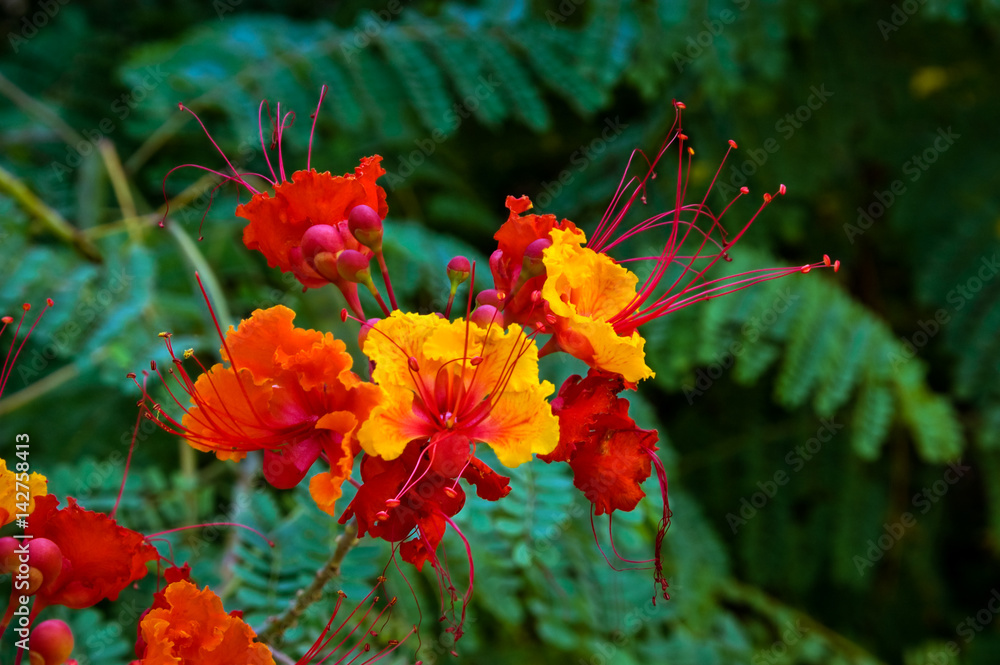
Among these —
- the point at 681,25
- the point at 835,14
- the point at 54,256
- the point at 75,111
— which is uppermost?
the point at 835,14

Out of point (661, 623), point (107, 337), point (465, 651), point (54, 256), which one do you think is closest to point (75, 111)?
point (54, 256)

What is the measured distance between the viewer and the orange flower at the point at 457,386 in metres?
1.10

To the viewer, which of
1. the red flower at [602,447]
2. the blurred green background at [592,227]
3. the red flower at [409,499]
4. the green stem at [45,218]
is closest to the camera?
the red flower at [409,499]

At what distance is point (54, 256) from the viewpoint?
7.72 ft

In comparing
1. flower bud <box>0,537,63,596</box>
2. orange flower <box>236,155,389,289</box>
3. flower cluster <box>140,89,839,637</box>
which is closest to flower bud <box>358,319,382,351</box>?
flower cluster <box>140,89,839,637</box>

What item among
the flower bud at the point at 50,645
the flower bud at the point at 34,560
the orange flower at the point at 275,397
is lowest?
the flower bud at the point at 50,645

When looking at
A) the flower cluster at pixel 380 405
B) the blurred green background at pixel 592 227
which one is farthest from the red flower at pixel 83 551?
the blurred green background at pixel 592 227

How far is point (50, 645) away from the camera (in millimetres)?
1121

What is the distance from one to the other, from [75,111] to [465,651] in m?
2.61

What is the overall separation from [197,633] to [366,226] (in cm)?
58

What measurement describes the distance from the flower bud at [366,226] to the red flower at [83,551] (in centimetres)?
51

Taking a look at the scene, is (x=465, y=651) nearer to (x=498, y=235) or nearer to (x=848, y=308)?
(x=498, y=235)

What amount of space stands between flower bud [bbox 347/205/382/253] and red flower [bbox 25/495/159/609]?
0.51 metres

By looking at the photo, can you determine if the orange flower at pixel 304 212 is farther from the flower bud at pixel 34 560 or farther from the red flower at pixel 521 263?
the flower bud at pixel 34 560
